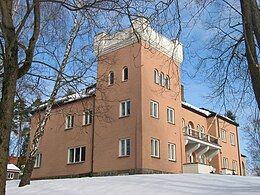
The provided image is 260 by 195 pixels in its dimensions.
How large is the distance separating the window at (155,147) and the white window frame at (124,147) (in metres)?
1.65

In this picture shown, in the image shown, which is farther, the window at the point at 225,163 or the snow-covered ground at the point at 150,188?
the window at the point at 225,163

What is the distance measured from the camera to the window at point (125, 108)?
81.9 ft

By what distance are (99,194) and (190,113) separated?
80.9ft

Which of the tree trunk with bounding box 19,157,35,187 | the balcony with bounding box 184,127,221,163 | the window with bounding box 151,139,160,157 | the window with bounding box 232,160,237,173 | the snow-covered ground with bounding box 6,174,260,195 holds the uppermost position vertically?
the balcony with bounding box 184,127,221,163

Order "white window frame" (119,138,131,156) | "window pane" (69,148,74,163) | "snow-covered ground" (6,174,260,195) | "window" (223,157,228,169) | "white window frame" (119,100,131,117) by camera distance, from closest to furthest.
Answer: "snow-covered ground" (6,174,260,195), "white window frame" (119,138,131,156), "white window frame" (119,100,131,117), "window pane" (69,148,74,163), "window" (223,157,228,169)

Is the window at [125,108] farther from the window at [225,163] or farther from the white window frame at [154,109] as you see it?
the window at [225,163]

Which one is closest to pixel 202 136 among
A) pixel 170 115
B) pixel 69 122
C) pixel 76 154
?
pixel 170 115

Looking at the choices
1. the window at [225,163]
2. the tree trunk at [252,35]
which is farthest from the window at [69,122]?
the tree trunk at [252,35]

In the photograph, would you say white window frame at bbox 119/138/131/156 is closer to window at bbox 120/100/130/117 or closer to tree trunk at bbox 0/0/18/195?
window at bbox 120/100/130/117

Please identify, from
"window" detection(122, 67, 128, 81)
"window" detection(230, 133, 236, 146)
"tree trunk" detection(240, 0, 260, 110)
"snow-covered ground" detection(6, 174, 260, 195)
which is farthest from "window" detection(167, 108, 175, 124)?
"tree trunk" detection(240, 0, 260, 110)

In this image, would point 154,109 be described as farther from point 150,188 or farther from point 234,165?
point 234,165

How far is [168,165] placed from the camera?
25.0 m

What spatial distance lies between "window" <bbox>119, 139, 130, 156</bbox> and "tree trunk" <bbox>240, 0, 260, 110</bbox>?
54.9 ft

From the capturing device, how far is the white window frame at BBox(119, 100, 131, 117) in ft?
81.8
